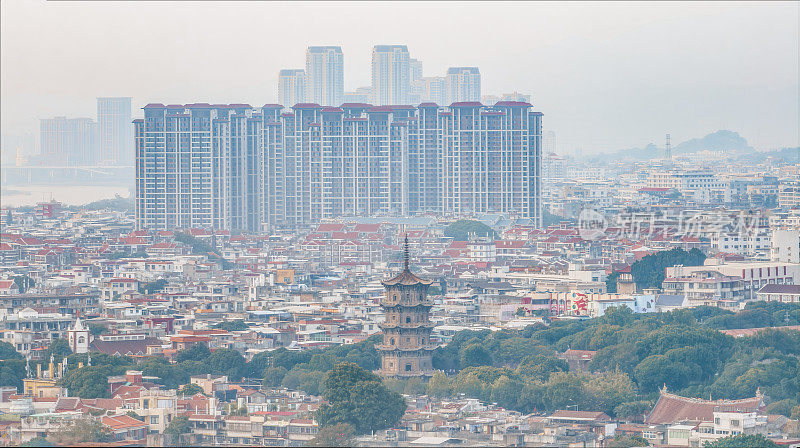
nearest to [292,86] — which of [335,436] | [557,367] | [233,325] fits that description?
[233,325]

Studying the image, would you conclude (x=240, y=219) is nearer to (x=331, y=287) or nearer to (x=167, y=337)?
(x=331, y=287)

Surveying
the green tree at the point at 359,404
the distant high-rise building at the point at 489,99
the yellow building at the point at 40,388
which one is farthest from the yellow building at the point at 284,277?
the distant high-rise building at the point at 489,99

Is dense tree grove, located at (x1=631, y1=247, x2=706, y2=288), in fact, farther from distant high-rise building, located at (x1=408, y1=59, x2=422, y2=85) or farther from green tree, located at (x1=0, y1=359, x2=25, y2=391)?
distant high-rise building, located at (x1=408, y1=59, x2=422, y2=85)

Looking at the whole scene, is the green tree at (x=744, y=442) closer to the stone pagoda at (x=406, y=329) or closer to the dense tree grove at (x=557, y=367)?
the dense tree grove at (x=557, y=367)

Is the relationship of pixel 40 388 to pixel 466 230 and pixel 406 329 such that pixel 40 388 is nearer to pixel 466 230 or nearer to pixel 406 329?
pixel 406 329

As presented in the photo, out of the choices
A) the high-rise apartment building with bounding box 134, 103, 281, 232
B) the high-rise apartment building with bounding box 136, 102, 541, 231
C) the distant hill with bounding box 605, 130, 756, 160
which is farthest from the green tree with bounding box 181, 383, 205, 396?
the distant hill with bounding box 605, 130, 756, 160

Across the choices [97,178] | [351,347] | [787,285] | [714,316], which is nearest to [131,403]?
[351,347]
